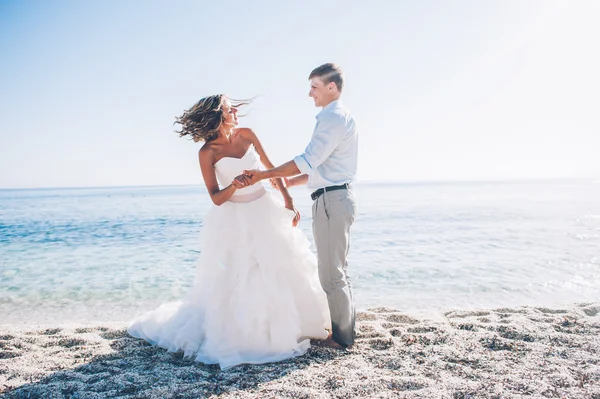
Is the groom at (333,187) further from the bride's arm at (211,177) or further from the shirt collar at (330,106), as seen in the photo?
the bride's arm at (211,177)

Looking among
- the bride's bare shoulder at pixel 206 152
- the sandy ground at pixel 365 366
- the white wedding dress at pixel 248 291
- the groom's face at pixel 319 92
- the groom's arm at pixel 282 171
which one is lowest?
the sandy ground at pixel 365 366

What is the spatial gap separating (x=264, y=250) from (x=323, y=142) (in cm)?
121

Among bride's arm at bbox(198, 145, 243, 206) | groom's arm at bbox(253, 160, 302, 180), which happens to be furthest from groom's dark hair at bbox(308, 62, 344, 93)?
bride's arm at bbox(198, 145, 243, 206)

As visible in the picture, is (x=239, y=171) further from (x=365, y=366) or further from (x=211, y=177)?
(x=365, y=366)

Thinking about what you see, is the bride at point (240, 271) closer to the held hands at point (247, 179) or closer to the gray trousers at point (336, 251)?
the held hands at point (247, 179)

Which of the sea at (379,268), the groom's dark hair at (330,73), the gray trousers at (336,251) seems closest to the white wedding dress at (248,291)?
the gray trousers at (336,251)

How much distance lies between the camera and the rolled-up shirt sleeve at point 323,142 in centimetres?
388

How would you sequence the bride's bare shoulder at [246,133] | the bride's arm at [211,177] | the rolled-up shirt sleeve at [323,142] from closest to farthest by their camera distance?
the rolled-up shirt sleeve at [323,142] → the bride's arm at [211,177] → the bride's bare shoulder at [246,133]

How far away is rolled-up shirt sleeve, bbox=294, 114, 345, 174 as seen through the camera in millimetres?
3877

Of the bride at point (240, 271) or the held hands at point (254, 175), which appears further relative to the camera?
the held hands at point (254, 175)

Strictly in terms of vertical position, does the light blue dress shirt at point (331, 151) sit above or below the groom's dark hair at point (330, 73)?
below

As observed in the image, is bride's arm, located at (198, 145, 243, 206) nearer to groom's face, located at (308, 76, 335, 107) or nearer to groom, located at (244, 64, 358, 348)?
groom, located at (244, 64, 358, 348)

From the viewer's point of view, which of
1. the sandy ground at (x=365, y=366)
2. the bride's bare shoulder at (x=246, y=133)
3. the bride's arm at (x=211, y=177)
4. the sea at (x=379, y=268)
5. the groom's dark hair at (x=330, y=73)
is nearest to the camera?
the sandy ground at (x=365, y=366)

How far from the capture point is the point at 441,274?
8.09m
